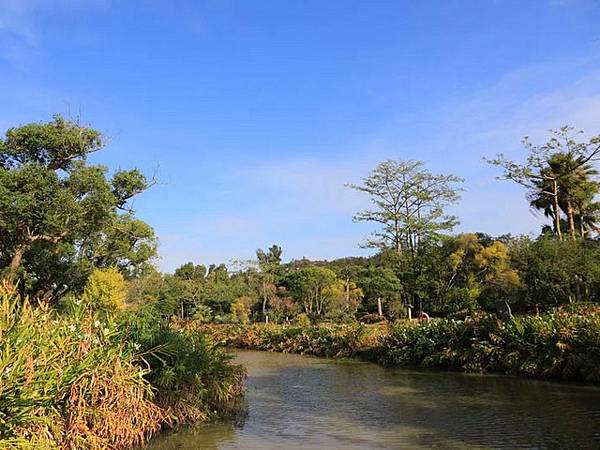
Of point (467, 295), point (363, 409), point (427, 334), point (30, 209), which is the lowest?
point (363, 409)

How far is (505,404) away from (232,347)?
22.0 m

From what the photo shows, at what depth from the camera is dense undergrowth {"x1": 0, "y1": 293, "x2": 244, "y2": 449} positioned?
536 cm

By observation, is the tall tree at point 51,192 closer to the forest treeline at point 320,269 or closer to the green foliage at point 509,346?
the forest treeline at point 320,269

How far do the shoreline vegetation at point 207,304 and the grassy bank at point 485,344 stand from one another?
0.05 meters

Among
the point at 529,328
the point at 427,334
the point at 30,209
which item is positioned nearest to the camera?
the point at 529,328

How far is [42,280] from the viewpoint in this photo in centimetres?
2805

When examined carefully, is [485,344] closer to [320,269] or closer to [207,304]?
[320,269]

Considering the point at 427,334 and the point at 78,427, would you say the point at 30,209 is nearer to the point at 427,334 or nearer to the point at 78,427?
the point at 427,334

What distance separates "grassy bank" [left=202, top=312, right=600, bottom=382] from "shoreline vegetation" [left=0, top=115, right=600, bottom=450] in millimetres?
50

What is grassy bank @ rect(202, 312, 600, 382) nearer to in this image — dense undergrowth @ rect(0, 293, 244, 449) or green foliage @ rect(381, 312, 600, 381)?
green foliage @ rect(381, 312, 600, 381)

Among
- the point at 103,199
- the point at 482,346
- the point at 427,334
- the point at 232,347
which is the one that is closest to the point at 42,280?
the point at 103,199

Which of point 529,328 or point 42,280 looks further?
point 42,280

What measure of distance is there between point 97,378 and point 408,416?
5.68m

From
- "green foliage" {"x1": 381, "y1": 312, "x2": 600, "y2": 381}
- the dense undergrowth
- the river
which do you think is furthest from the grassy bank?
the dense undergrowth
